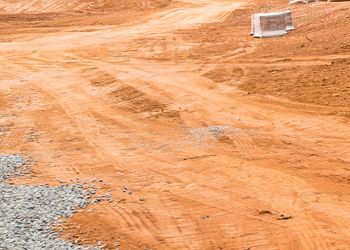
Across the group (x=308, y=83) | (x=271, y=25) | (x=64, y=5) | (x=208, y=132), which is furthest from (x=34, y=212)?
(x=64, y=5)

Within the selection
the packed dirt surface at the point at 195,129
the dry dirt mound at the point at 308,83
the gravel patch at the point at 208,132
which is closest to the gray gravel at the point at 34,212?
the packed dirt surface at the point at 195,129

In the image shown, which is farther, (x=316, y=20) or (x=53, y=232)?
(x=316, y=20)

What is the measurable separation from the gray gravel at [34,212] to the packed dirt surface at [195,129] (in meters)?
0.27

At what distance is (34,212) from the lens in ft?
26.5

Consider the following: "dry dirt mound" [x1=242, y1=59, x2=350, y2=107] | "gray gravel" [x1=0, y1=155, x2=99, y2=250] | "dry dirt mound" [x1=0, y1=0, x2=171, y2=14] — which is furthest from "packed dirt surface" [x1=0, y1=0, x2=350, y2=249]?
"dry dirt mound" [x1=0, y1=0, x2=171, y2=14]

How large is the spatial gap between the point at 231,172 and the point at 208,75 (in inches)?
293

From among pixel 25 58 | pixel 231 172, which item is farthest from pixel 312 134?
pixel 25 58

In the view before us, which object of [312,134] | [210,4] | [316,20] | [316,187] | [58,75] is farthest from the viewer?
[210,4]

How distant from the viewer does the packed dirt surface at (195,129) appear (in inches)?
305

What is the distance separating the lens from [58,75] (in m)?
18.5

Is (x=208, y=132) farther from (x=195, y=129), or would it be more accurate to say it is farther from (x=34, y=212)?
(x=34, y=212)

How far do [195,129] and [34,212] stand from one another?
496cm

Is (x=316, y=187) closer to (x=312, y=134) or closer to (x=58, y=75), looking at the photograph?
(x=312, y=134)

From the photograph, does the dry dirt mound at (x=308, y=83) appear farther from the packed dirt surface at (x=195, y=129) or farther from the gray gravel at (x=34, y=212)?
the gray gravel at (x=34, y=212)
